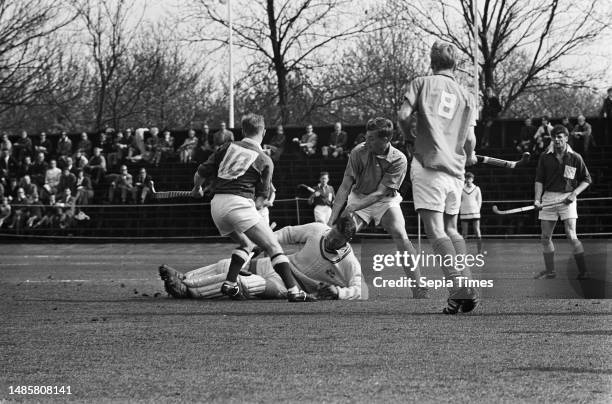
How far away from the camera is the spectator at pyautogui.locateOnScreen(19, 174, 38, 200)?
32.9 metres

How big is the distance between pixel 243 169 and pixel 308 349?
155 inches

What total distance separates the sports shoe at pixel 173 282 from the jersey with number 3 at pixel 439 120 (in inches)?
123

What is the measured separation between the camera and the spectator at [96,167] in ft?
111

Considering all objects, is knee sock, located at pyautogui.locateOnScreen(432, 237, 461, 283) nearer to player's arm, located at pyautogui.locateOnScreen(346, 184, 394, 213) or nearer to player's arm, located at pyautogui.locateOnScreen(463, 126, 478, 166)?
player's arm, located at pyautogui.locateOnScreen(463, 126, 478, 166)

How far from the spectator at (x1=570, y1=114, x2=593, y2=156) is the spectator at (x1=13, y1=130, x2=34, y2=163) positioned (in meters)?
16.7

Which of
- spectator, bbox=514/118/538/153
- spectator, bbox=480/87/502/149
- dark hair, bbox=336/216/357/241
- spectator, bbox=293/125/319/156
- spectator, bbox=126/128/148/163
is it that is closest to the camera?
dark hair, bbox=336/216/357/241

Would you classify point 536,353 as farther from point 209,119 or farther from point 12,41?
point 209,119

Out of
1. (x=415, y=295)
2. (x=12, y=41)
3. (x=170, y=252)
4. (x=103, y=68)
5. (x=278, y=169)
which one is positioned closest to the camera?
(x=415, y=295)

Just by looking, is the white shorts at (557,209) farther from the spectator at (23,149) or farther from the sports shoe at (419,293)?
the spectator at (23,149)

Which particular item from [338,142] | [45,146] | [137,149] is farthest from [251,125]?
[45,146]

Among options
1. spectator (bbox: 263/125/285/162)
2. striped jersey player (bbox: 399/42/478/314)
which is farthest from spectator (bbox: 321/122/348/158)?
striped jersey player (bbox: 399/42/478/314)

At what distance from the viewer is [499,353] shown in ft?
21.7

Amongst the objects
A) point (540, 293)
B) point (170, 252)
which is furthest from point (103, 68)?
point (540, 293)

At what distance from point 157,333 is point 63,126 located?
44.7 metres
